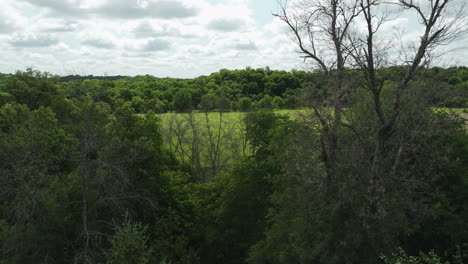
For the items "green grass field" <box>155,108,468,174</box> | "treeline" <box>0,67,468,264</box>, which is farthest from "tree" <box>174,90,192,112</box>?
"treeline" <box>0,67,468,264</box>

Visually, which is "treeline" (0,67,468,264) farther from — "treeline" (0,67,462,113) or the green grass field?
the green grass field

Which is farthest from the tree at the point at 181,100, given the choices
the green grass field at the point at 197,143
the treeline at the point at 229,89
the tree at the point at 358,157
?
the tree at the point at 358,157

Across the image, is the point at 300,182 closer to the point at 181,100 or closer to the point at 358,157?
the point at 358,157

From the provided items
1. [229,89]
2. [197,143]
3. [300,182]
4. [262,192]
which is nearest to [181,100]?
[229,89]

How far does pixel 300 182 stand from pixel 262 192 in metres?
6.92

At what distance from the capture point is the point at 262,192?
21.4 meters

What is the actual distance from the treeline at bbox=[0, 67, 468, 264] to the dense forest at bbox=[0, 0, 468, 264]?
0.07 meters

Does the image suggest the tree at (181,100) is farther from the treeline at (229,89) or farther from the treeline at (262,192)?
the treeline at (262,192)

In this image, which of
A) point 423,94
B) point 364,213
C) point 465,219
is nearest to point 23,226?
point 364,213

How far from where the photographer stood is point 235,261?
2275 cm

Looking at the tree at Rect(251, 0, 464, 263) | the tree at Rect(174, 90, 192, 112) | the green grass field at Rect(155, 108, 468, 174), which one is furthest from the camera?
the tree at Rect(174, 90, 192, 112)

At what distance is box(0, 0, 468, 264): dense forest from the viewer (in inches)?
473

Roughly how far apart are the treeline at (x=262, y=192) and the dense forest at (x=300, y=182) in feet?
0.22

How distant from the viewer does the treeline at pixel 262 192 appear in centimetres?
1243
